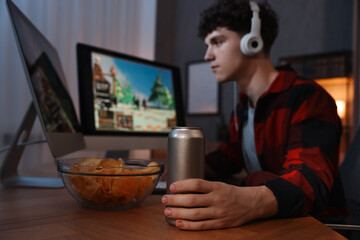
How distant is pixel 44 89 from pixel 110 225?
0.49 meters

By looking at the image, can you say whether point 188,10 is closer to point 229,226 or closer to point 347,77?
point 347,77

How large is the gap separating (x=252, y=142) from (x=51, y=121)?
79 centimetres

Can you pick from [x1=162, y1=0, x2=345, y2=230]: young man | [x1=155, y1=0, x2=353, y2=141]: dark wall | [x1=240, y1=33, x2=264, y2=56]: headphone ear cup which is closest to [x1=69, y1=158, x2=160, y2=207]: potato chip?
[x1=162, y1=0, x2=345, y2=230]: young man

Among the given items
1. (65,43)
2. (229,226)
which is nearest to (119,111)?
(229,226)

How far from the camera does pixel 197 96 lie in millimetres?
3584

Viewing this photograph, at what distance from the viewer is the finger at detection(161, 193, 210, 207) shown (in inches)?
18.7

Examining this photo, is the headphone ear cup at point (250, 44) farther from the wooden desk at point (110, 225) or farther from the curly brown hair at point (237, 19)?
the wooden desk at point (110, 225)

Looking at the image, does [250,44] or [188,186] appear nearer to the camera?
[188,186]

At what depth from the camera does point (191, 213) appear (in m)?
0.47

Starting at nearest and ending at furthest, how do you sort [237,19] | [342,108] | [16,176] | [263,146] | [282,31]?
[16,176] → [263,146] → [237,19] → [342,108] → [282,31]

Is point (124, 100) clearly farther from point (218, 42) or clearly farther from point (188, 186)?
point (188, 186)

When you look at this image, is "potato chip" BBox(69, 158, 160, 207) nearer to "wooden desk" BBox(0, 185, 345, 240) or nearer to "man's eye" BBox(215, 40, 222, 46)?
"wooden desk" BBox(0, 185, 345, 240)

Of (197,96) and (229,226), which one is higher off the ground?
(197,96)

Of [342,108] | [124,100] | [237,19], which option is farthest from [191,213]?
[342,108]
